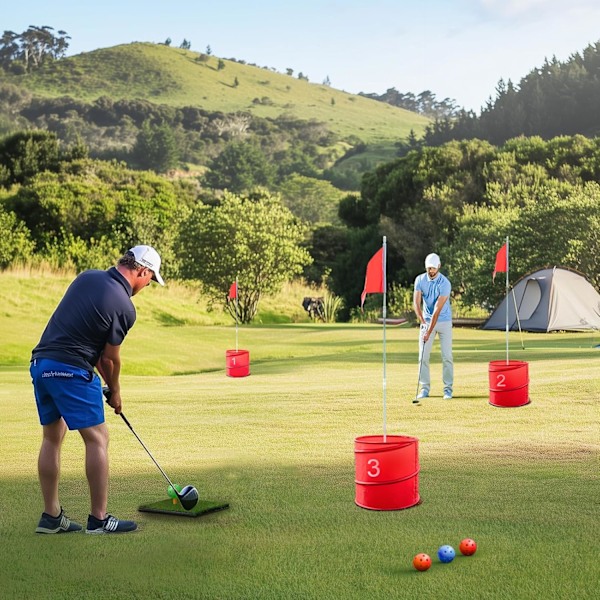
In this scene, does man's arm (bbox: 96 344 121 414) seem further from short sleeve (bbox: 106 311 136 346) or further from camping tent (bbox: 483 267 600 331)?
camping tent (bbox: 483 267 600 331)

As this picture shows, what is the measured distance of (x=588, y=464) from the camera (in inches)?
360

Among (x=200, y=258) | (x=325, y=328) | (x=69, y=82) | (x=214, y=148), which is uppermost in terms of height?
(x=69, y=82)

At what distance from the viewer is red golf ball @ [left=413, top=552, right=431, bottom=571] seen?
5965 mm

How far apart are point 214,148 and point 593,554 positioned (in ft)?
438

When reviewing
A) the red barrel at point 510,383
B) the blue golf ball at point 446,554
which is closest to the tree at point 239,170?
the red barrel at point 510,383

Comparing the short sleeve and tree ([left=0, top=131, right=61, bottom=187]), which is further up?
tree ([left=0, top=131, right=61, bottom=187])

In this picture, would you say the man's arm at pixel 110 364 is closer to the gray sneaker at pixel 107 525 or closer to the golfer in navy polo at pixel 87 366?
the golfer in navy polo at pixel 87 366

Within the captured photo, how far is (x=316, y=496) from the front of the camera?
319 inches

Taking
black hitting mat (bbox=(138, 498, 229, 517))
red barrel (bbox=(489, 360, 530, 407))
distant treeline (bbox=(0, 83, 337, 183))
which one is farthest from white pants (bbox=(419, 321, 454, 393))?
distant treeline (bbox=(0, 83, 337, 183))

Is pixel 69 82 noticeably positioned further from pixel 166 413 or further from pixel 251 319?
pixel 166 413

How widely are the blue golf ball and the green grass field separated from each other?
0.05m

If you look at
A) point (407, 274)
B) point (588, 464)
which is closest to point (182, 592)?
point (588, 464)

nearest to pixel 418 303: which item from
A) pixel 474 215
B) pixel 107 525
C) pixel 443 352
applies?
pixel 443 352

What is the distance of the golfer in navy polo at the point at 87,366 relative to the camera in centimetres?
677
